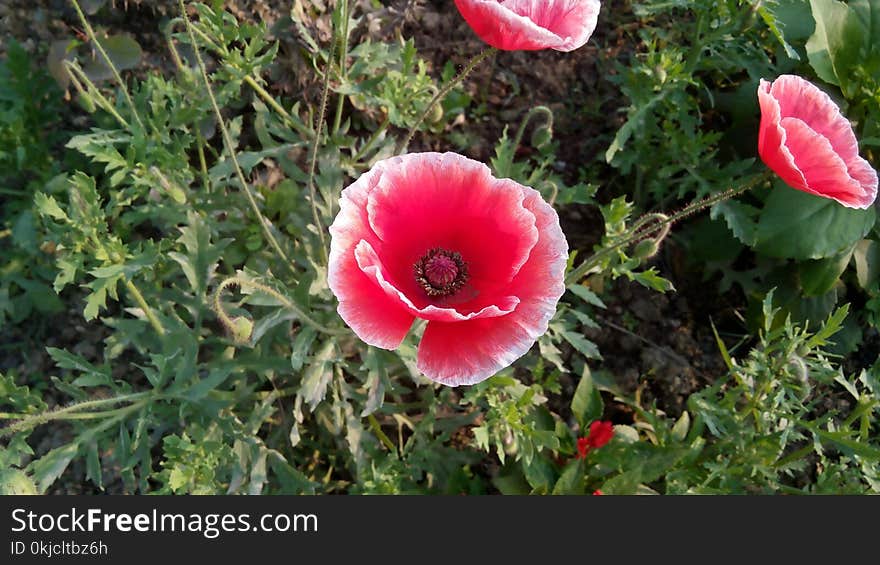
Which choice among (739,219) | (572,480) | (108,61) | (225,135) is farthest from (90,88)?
(739,219)

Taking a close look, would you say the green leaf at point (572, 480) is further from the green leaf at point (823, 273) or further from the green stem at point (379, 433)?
the green leaf at point (823, 273)

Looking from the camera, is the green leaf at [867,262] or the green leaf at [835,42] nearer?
the green leaf at [835,42]

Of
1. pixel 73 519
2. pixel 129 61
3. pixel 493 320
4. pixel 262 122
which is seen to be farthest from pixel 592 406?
pixel 129 61

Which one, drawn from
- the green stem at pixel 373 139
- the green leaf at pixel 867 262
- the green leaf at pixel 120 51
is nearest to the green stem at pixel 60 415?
the green stem at pixel 373 139

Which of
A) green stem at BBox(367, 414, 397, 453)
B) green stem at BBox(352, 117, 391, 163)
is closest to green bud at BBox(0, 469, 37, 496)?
green stem at BBox(367, 414, 397, 453)

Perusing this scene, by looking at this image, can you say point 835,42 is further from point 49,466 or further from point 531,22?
point 49,466

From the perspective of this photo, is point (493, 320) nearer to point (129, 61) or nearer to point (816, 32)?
point (129, 61)
